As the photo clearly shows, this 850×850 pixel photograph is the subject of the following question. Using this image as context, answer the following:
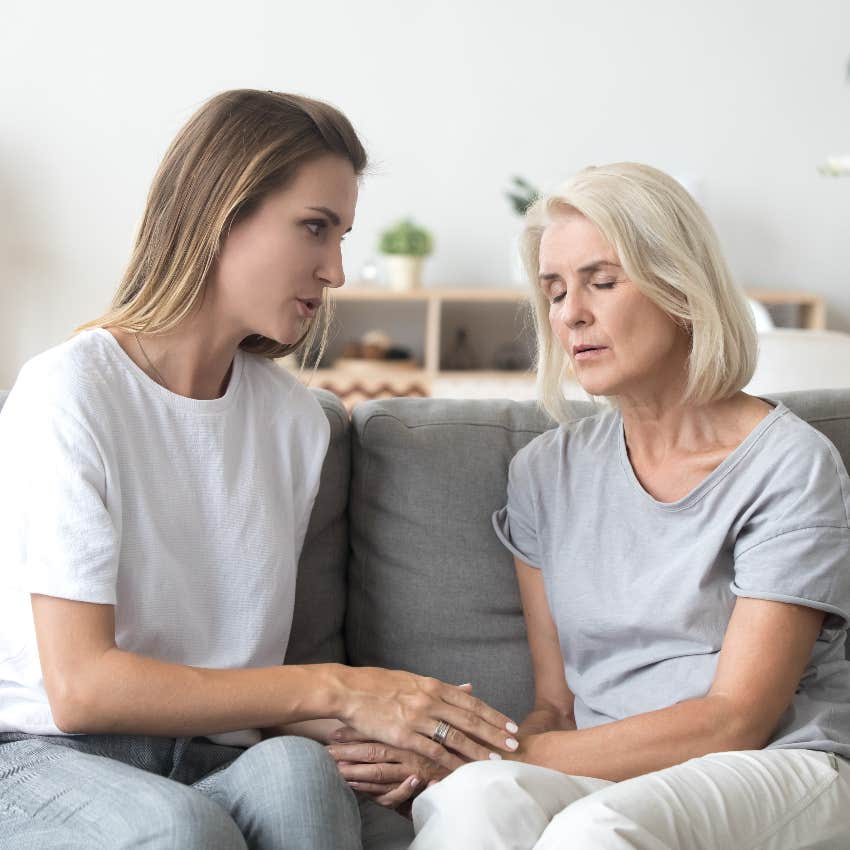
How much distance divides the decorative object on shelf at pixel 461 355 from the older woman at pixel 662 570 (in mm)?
3377

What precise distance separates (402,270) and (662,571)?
→ 3382 mm

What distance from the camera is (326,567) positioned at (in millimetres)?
1815

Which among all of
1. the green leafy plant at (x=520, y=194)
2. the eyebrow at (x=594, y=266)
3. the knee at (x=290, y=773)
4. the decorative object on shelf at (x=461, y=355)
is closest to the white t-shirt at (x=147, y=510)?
the knee at (x=290, y=773)

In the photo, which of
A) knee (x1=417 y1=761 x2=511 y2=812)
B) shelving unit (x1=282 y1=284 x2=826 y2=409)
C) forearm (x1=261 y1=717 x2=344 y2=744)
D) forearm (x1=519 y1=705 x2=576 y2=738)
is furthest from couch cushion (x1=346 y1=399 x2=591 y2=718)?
shelving unit (x1=282 y1=284 x2=826 y2=409)

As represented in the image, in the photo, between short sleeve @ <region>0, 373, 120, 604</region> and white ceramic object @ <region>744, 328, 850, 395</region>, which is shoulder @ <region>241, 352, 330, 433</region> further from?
white ceramic object @ <region>744, 328, 850, 395</region>

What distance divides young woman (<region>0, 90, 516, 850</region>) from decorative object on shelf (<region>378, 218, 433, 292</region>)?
3.13 metres

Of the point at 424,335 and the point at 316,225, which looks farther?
the point at 424,335

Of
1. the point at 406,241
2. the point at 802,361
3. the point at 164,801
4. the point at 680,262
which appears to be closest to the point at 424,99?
the point at 406,241

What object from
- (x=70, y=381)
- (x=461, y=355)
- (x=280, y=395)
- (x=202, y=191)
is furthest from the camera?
(x=461, y=355)

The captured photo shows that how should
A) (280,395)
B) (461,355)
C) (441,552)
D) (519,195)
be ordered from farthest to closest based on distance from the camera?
1. (461,355)
2. (519,195)
3. (441,552)
4. (280,395)

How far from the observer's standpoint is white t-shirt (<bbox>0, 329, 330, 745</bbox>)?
131 cm

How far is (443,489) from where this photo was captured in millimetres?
1802

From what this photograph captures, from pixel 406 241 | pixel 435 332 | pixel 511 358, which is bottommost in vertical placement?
pixel 511 358

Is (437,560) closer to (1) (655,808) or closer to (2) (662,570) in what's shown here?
(2) (662,570)
